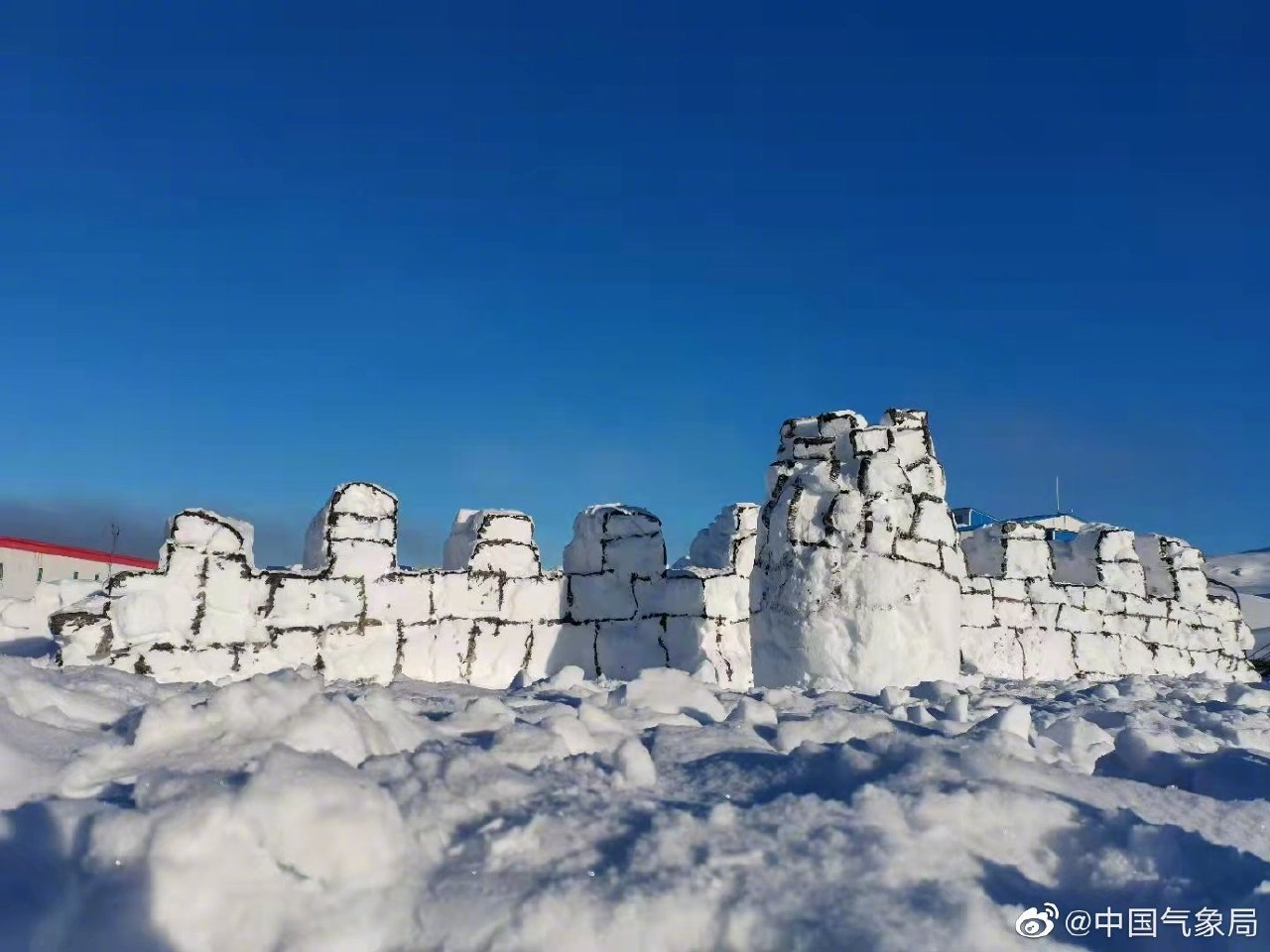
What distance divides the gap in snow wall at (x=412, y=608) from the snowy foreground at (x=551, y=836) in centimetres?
299

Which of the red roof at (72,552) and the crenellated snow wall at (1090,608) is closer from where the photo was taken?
the crenellated snow wall at (1090,608)

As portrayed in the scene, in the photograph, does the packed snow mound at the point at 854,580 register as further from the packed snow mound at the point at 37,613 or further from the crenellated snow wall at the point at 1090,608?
the packed snow mound at the point at 37,613

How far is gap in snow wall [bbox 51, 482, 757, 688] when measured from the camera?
5.45 meters

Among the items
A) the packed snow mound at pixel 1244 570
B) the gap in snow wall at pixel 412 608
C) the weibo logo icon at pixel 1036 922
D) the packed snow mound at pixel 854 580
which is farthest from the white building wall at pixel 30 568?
the packed snow mound at pixel 1244 570

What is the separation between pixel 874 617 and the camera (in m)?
5.94

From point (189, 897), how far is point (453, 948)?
0.44 metres

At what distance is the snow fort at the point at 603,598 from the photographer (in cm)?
559

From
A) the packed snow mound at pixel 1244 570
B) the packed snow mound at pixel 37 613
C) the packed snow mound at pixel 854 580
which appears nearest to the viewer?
the packed snow mound at pixel 37 613

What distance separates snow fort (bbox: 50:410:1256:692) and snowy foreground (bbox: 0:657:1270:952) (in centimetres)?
300

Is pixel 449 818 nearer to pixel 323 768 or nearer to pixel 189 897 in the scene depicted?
pixel 323 768

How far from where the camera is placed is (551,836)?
1.83 metres

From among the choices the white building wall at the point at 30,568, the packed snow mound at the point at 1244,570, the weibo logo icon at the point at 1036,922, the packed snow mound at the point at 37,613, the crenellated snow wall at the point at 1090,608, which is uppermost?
the packed snow mound at the point at 1244,570

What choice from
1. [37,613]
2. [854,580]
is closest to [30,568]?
[37,613]

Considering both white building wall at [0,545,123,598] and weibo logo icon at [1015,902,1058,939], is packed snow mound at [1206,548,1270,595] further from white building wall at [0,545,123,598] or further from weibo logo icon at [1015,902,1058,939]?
white building wall at [0,545,123,598]
